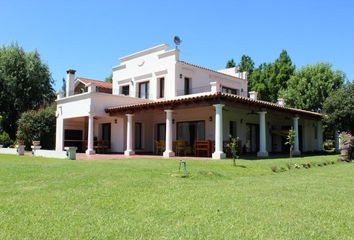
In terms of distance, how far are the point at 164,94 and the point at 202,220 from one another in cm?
1891

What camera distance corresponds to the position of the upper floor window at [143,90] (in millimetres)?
25667

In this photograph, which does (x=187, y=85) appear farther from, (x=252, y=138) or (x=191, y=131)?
(x=252, y=138)

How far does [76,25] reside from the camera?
18.7 m

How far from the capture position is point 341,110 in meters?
23.3

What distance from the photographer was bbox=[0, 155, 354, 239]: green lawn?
5.08 m

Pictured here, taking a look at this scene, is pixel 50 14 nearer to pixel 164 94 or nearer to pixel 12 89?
pixel 164 94

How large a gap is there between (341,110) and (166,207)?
785 inches

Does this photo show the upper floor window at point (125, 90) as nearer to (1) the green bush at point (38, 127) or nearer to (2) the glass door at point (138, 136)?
(2) the glass door at point (138, 136)

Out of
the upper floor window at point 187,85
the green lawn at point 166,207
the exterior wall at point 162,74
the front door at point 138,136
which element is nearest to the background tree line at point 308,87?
the exterior wall at point 162,74

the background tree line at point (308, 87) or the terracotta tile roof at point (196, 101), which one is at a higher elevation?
the background tree line at point (308, 87)

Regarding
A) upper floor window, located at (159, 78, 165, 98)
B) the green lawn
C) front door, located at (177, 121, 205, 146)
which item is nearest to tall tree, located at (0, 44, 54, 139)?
upper floor window, located at (159, 78, 165, 98)

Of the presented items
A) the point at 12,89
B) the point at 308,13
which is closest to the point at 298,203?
the point at 308,13

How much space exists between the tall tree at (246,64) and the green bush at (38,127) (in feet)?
94.3

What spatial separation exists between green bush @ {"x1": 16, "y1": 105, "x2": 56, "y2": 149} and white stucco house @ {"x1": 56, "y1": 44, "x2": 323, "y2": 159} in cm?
264
